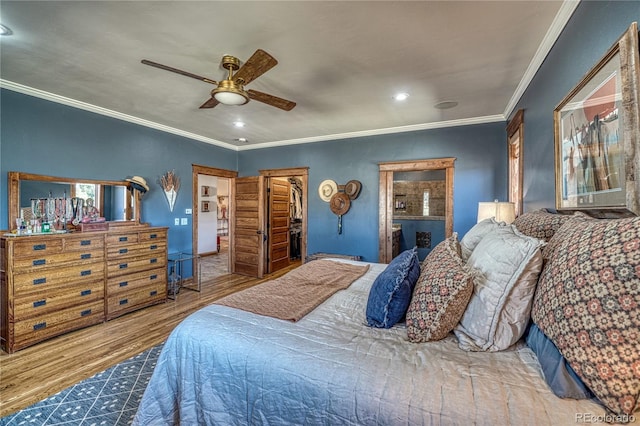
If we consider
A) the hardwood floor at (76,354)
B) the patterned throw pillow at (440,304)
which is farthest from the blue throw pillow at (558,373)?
the hardwood floor at (76,354)

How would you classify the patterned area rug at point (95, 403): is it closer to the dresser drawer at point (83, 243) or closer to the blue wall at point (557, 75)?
the dresser drawer at point (83, 243)

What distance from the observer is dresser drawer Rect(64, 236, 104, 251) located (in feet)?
9.50

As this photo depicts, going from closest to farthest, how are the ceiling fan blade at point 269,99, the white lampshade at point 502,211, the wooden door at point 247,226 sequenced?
the ceiling fan blade at point 269,99, the white lampshade at point 502,211, the wooden door at point 247,226

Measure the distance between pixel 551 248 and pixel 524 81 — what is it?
219 centimetres

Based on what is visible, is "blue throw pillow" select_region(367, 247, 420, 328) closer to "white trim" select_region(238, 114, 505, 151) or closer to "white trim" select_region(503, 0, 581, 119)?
"white trim" select_region(503, 0, 581, 119)

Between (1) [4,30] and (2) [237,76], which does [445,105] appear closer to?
(2) [237,76]

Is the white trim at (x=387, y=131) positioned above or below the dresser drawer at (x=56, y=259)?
above

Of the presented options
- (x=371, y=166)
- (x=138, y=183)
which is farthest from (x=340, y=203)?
(x=138, y=183)

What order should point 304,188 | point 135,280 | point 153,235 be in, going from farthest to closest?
point 304,188 → point 153,235 → point 135,280

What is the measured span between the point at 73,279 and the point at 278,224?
344 cm

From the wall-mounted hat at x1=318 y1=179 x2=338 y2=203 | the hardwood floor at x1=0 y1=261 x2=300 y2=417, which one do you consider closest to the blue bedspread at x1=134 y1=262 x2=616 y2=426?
the hardwood floor at x1=0 y1=261 x2=300 y2=417

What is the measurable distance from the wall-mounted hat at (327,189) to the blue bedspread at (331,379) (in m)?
3.35

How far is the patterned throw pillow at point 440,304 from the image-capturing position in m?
1.18

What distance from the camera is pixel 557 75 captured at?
6.18 feet
